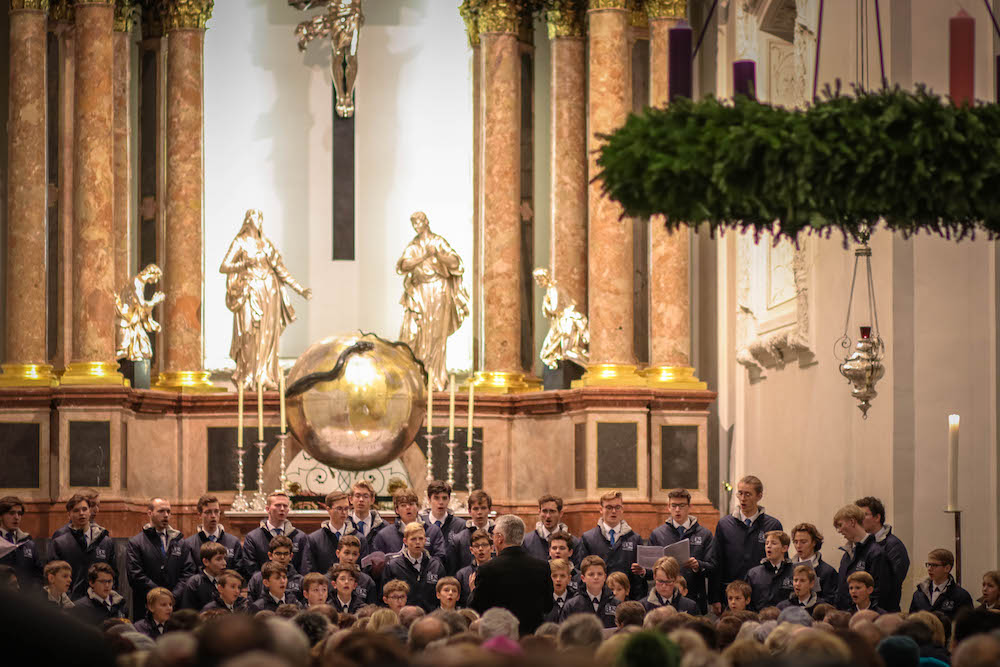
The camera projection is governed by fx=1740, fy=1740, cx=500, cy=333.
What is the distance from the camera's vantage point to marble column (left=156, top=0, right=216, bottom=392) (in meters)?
18.4

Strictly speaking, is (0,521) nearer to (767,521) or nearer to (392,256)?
(767,521)

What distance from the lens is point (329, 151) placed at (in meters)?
19.9

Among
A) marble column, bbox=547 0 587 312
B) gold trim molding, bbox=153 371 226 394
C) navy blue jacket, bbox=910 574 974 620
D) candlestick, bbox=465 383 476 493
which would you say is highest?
marble column, bbox=547 0 587 312

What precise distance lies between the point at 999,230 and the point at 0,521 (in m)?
8.65

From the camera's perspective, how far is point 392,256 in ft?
65.3

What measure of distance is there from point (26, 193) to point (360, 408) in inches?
171

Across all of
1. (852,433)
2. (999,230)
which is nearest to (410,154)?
(852,433)

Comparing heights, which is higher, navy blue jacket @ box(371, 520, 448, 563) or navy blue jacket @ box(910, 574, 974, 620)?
navy blue jacket @ box(371, 520, 448, 563)

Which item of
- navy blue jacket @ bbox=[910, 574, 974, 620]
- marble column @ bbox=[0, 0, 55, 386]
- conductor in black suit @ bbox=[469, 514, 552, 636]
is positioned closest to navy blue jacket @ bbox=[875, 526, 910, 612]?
navy blue jacket @ bbox=[910, 574, 974, 620]

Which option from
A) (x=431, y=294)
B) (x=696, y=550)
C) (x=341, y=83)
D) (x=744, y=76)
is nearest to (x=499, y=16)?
(x=341, y=83)

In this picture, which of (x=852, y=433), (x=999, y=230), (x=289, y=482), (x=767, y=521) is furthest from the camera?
(x=289, y=482)

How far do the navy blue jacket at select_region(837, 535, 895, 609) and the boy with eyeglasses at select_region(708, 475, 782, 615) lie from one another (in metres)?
Answer: 1.09

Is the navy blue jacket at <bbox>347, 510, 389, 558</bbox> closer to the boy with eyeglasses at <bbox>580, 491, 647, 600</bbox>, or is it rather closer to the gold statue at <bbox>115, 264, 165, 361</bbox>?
the boy with eyeglasses at <bbox>580, 491, 647, 600</bbox>

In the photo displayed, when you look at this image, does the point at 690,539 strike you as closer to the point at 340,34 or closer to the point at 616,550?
the point at 616,550
